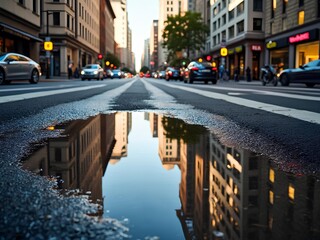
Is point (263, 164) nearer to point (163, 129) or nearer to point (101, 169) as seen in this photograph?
point (101, 169)

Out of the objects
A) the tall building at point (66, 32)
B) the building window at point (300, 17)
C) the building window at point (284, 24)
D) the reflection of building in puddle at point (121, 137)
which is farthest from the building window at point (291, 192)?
the tall building at point (66, 32)

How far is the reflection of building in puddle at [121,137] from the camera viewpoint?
246cm

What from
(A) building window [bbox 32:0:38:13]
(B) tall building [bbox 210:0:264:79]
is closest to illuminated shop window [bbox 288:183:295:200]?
(A) building window [bbox 32:0:38:13]

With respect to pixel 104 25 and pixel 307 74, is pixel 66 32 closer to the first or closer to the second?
pixel 307 74

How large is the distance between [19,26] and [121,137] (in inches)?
1102

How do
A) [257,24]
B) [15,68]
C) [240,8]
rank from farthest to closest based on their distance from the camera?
[240,8] < [257,24] < [15,68]

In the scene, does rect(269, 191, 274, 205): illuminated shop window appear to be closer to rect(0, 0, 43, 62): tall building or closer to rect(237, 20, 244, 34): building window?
rect(0, 0, 43, 62): tall building

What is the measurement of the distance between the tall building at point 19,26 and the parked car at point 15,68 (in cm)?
579

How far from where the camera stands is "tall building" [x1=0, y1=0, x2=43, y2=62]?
81.5 feet

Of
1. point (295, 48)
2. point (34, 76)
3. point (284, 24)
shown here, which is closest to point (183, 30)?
point (284, 24)

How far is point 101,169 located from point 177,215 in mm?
813

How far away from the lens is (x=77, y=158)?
89.0 inches

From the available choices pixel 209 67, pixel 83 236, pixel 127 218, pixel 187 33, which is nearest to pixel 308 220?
pixel 127 218

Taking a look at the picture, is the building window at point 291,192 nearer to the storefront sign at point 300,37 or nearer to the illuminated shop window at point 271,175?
the illuminated shop window at point 271,175
